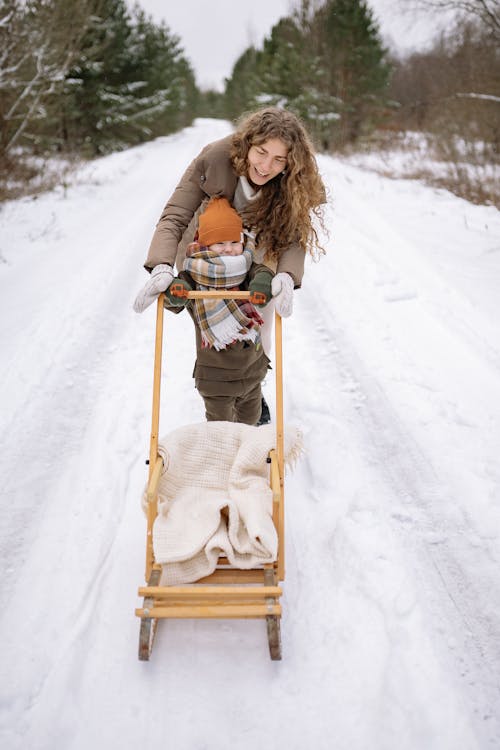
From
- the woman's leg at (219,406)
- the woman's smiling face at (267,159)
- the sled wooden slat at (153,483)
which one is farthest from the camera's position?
the woman's leg at (219,406)

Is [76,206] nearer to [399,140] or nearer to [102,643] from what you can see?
[102,643]

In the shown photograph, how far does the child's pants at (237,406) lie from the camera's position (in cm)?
267

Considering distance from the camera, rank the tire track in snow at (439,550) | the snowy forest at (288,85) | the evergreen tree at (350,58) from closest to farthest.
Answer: the tire track in snow at (439,550) < the snowy forest at (288,85) < the evergreen tree at (350,58)

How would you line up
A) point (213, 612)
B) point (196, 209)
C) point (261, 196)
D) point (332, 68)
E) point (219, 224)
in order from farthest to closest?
point (332, 68), point (196, 209), point (261, 196), point (219, 224), point (213, 612)

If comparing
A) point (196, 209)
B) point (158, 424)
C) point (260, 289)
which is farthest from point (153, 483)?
point (196, 209)

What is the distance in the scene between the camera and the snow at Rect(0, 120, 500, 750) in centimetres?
165

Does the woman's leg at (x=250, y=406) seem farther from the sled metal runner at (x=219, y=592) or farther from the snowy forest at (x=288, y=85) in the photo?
the snowy forest at (x=288, y=85)

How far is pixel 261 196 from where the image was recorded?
7.36ft

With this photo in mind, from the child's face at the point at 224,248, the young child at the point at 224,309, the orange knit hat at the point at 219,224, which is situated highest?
the orange knit hat at the point at 219,224

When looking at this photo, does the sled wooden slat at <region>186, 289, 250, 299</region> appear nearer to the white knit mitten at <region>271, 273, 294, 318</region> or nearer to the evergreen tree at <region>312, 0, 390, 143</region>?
the white knit mitten at <region>271, 273, 294, 318</region>

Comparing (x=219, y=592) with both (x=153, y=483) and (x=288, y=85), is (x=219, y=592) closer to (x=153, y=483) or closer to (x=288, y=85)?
(x=153, y=483)

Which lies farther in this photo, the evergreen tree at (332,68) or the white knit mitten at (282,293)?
the evergreen tree at (332,68)

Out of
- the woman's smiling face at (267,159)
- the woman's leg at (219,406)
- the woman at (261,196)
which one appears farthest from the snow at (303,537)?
the woman's smiling face at (267,159)

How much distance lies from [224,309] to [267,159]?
2.31ft
